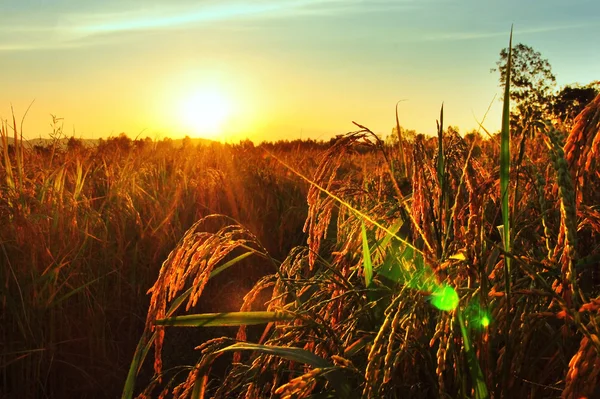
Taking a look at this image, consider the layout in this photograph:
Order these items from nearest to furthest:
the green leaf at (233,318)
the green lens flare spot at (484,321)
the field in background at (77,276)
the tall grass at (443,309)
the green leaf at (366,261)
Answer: the tall grass at (443,309) < the green lens flare spot at (484,321) < the green leaf at (233,318) < the green leaf at (366,261) < the field in background at (77,276)

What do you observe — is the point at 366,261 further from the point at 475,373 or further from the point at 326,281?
the point at 475,373

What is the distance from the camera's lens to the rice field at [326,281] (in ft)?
4.04

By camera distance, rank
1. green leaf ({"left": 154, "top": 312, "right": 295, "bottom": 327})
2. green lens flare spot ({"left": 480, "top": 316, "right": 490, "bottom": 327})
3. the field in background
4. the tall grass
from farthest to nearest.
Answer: the field in background
green leaf ({"left": 154, "top": 312, "right": 295, "bottom": 327})
green lens flare spot ({"left": 480, "top": 316, "right": 490, "bottom": 327})
the tall grass

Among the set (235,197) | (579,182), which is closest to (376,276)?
(579,182)

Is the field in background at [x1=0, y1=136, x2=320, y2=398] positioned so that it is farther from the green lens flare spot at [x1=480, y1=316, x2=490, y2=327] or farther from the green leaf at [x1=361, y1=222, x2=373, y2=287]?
the green lens flare spot at [x1=480, y1=316, x2=490, y2=327]

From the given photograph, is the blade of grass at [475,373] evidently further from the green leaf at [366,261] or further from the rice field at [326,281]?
the green leaf at [366,261]

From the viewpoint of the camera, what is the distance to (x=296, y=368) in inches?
79.8

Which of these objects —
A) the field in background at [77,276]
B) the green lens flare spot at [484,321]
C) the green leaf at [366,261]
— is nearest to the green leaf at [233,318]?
Result: the green leaf at [366,261]

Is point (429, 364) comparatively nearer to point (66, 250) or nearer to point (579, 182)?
point (579, 182)

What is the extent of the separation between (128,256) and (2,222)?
840 mm

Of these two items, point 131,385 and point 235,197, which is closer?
point 131,385

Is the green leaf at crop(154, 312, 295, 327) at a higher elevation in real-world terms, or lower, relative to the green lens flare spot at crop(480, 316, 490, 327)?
lower

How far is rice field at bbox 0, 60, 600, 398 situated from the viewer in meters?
1.23

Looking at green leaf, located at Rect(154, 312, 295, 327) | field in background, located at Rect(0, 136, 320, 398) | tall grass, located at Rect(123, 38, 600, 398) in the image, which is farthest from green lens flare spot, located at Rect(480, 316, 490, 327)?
field in background, located at Rect(0, 136, 320, 398)
